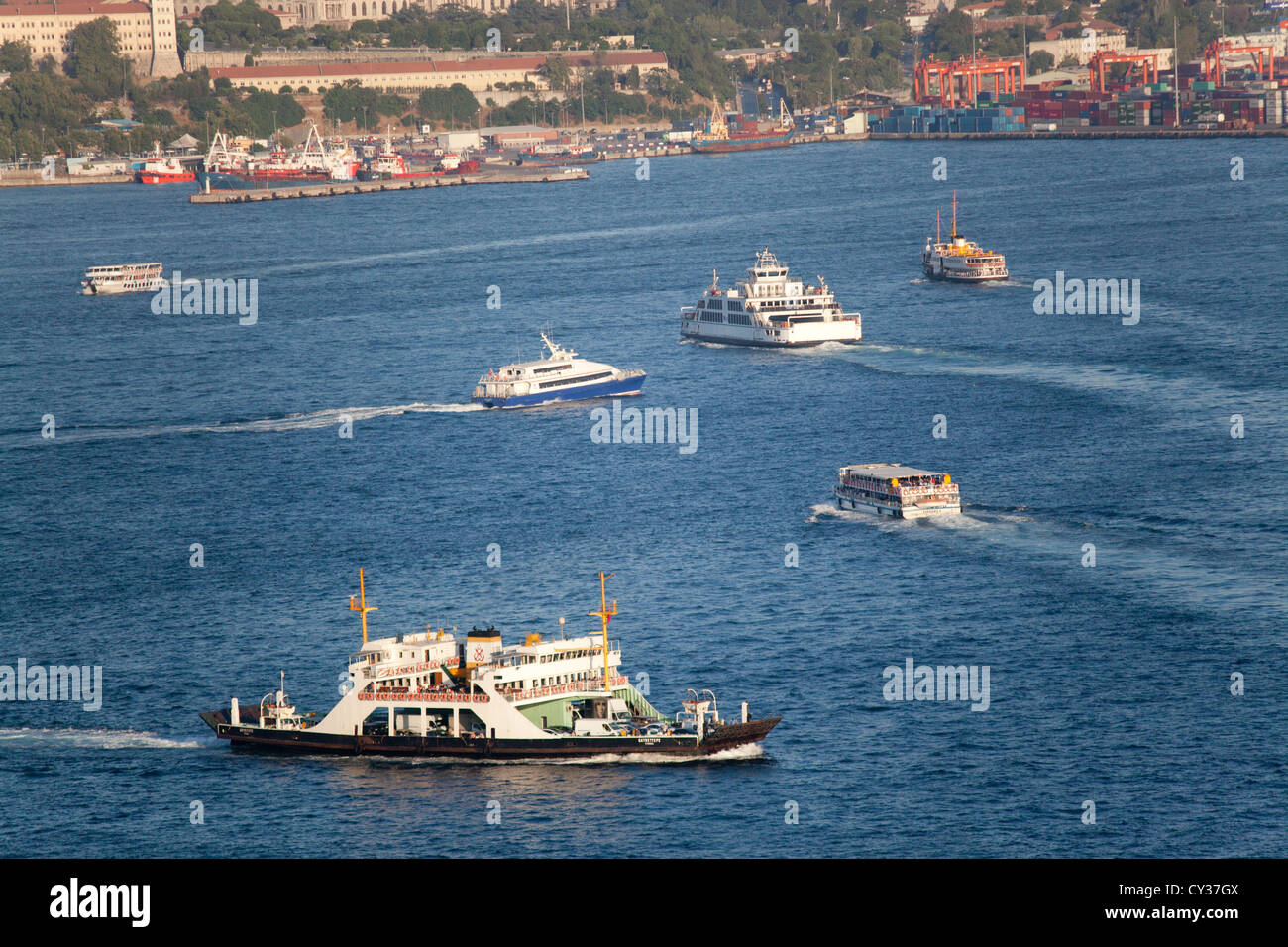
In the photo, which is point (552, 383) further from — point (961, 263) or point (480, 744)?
point (480, 744)

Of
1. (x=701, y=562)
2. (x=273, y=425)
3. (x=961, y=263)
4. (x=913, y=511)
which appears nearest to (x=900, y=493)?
(x=913, y=511)

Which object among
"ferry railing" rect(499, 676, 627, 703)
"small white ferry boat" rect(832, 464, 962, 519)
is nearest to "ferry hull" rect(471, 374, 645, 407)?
"small white ferry boat" rect(832, 464, 962, 519)

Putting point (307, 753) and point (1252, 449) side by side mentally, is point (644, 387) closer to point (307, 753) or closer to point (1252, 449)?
point (1252, 449)

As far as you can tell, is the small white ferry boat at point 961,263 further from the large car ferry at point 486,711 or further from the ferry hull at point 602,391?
the large car ferry at point 486,711

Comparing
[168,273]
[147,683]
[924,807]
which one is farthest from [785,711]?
[168,273]

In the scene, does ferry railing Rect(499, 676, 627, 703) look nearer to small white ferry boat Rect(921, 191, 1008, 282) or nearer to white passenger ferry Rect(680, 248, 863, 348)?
white passenger ferry Rect(680, 248, 863, 348)
